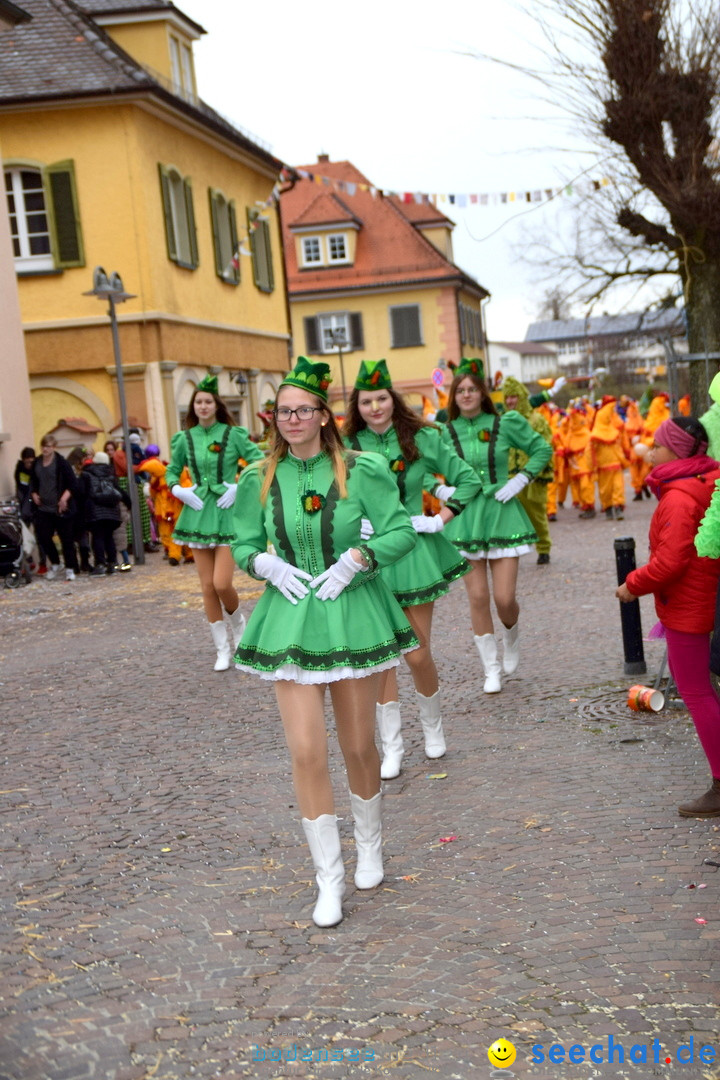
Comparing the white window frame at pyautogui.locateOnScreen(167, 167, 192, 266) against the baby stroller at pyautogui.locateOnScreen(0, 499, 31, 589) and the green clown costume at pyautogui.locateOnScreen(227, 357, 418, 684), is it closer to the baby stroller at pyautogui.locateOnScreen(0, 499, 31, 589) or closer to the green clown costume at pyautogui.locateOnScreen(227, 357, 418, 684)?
the baby stroller at pyautogui.locateOnScreen(0, 499, 31, 589)

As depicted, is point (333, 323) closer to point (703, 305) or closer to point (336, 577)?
point (703, 305)

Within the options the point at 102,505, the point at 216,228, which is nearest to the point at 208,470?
the point at 102,505

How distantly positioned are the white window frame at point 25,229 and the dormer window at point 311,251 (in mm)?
25428

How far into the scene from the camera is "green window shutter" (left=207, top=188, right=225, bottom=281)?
1069 inches

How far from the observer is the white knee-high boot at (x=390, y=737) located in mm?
6508

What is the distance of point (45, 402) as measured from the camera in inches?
952

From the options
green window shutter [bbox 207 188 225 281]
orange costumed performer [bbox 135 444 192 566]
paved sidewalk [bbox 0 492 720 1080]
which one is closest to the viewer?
paved sidewalk [bbox 0 492 720 1080]

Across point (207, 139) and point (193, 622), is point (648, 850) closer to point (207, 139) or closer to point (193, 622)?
point (193, 622)

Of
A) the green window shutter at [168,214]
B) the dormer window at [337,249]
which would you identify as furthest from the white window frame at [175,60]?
the dormer window at [337,249]

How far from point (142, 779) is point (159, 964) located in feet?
8.42

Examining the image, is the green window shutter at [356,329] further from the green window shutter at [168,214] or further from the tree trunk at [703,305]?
the tree trunk at [703,305]

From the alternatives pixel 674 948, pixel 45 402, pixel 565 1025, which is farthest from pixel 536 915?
pixel 45 402

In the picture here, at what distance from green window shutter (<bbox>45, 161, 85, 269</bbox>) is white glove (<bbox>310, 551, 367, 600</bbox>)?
20.2 m

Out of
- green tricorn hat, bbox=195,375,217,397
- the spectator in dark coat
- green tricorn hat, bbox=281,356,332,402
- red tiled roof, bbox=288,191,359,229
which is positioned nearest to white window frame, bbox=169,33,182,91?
the spectator in dark coat
